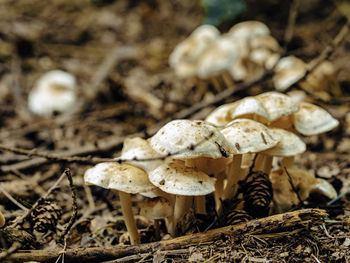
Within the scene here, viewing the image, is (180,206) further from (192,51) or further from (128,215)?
(192,51)

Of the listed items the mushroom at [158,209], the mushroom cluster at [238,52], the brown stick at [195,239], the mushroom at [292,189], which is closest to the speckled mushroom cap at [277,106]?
the mushroom at [292,189]

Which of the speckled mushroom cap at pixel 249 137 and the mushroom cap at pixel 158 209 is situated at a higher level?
the speckled mushroom cap at pixel 249 137

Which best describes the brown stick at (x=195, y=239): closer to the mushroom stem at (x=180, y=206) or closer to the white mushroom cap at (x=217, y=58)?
the mushroom stem at (x=180, y=206)

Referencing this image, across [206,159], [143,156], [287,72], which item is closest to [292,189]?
[206,159]

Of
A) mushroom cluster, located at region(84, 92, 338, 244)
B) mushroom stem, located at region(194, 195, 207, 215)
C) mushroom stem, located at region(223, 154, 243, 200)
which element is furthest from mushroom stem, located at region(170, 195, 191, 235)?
mushroom stem, located at region(223, 154, 243, 200)

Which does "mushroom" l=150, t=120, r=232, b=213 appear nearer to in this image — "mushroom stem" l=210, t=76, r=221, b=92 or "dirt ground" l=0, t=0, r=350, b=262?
"dirt ground" l=0, t=0, r=350, b=262

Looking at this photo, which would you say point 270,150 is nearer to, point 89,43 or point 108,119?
point 108,119

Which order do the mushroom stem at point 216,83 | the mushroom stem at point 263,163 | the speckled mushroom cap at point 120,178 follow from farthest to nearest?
1. the mushroom stem at point 216,83
2. the mushroom stem at point 263,163
3. the speckled mushroom cap at point 120,178
